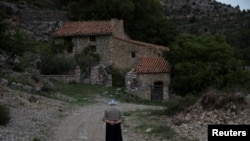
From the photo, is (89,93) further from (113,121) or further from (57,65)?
(113,121)

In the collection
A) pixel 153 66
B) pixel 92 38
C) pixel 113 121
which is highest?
pixel 92 38

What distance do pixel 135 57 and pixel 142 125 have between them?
30.8 meters

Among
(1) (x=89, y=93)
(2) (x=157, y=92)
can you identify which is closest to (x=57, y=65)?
(1) (x=89, y=93)

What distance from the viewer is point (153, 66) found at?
46062 mm

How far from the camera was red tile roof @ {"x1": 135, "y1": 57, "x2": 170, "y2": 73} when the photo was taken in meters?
45.5

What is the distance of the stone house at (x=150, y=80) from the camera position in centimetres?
4400

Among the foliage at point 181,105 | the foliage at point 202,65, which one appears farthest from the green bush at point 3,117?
the foliage at point 202,65

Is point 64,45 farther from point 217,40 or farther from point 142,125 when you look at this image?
point 142,125

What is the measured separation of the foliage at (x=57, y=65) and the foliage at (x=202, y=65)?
9419 millimetres

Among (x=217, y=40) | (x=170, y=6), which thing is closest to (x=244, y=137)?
(x=217, y=40)

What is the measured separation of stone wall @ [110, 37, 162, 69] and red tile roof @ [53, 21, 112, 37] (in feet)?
5.05

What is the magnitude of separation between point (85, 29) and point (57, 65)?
6.20 meters

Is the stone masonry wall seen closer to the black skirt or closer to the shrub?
the shrub

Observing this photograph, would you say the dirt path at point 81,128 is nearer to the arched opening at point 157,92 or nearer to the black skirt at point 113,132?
the black skirt at point 113,132
